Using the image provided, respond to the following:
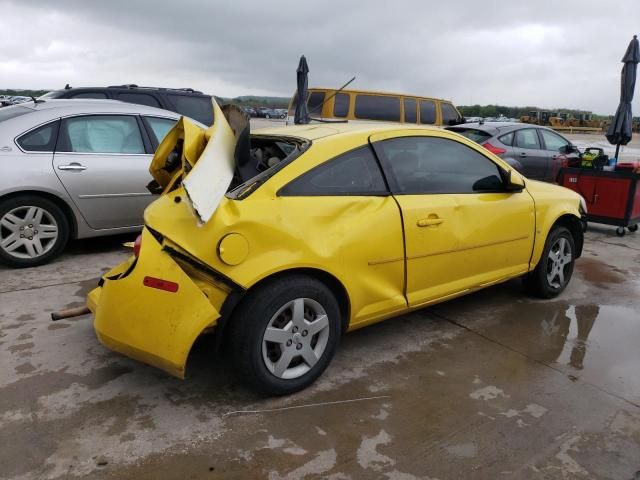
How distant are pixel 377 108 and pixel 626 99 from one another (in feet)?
15.8

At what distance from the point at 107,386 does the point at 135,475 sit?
0.85m

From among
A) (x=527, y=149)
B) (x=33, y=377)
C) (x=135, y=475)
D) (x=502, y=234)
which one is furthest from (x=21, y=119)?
(x=527, y=149)

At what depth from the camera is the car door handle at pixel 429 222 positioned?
3.48m

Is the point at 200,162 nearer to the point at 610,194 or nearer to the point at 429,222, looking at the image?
the point at 429,222

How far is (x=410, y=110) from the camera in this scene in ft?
39.9

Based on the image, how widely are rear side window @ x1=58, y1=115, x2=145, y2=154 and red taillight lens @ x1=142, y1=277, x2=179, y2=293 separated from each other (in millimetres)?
3123

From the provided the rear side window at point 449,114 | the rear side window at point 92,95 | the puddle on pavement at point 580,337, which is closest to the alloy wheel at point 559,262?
the puddle on pavement at point 580,337

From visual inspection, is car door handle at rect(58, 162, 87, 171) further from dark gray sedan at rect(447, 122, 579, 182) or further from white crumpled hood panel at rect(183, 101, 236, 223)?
dark gray sedan at rect(447, 122, 579, 182)

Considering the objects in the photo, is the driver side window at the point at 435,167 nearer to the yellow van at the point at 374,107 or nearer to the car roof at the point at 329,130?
the car roof at the point at 329,130

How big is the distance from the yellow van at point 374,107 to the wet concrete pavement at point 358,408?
7831 mm

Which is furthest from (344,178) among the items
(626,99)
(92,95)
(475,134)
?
(626,99)

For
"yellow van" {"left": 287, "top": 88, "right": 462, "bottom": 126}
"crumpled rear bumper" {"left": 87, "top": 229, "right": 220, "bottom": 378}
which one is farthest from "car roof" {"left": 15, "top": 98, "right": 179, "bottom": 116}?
"yellow van" {"left": 287, "top": 88, "right": 462, "bottom": 126}

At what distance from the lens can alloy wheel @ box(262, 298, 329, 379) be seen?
2.91 meters

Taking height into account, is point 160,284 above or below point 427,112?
below
